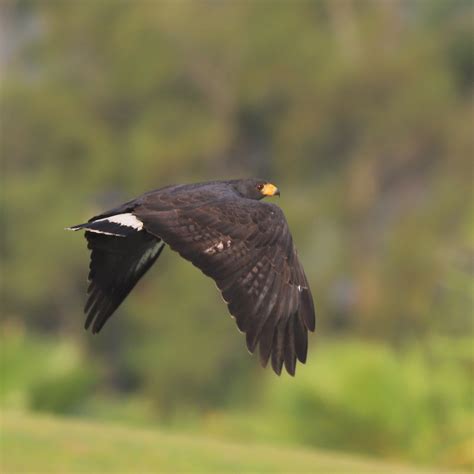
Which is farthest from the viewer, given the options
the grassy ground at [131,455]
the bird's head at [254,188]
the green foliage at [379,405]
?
the green foliage at [379,405]

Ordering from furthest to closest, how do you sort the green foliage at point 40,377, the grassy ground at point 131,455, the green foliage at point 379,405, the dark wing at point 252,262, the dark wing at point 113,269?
the green foliage at point 40,377
the green foliage at point 379,405
the grassy ground at point 131,455
the dark wing at point 113,269
the dark wing at point 252,262

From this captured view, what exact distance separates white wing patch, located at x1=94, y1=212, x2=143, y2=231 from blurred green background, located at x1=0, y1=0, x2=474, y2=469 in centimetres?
1477

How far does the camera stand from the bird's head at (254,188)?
8.26 meters

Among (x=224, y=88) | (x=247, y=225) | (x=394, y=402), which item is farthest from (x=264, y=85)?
(x=247, y=225)

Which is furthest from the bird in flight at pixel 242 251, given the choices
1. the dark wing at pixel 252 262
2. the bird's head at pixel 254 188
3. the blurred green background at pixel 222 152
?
the blurred green background at pixel 222 152

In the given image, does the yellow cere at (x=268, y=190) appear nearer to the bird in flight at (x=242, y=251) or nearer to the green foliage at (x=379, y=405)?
the bird in flight at (x=242, y=251)

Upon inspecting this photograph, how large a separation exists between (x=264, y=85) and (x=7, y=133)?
18.9 feet

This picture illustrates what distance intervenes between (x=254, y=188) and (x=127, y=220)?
4.05ft

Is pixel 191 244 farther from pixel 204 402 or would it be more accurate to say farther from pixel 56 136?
pixel 56 136

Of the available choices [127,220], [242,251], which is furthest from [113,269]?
[242,251]

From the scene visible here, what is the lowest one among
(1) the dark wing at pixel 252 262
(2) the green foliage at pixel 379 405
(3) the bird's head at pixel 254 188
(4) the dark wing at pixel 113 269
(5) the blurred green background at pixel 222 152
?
(1) the dark wing at pixel 252 262

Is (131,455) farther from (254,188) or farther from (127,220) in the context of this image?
(127,220)

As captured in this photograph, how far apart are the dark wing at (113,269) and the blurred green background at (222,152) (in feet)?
44.9

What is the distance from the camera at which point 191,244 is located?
7.17 m
